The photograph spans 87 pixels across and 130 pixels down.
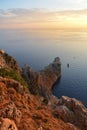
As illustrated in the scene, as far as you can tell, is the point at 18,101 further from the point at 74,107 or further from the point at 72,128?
the point at 74,107

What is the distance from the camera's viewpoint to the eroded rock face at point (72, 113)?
3045 cm

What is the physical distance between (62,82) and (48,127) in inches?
3901

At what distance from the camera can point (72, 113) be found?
33438mm

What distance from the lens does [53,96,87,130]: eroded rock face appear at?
99.9 ft

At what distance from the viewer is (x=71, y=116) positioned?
32.2 meters

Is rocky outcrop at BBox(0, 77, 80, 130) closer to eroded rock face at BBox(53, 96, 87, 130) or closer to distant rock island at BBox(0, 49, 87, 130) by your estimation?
distant rock island at BBox(0, 49, 87, 130)

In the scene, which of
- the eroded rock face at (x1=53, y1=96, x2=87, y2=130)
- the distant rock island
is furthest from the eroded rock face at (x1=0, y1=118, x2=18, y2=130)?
the eroded rock face at (x1=53, y1=96, x2=87, y2=130)

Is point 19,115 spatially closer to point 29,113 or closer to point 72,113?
point 29,113

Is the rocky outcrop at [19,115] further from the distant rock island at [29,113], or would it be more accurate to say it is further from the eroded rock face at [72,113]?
the eroded rock face at [72,113]

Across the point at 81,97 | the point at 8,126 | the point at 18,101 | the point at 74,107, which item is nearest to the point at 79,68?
the point at 81,97

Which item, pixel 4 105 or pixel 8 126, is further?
pixel 4 105

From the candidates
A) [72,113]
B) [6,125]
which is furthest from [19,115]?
[72,113]

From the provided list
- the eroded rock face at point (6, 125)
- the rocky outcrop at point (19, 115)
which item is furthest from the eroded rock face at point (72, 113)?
the eroded rock face at point (6, 125)

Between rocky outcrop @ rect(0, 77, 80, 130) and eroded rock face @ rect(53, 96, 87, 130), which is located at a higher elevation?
rocky outcrop @ rect(0, 77, 80, 130)
